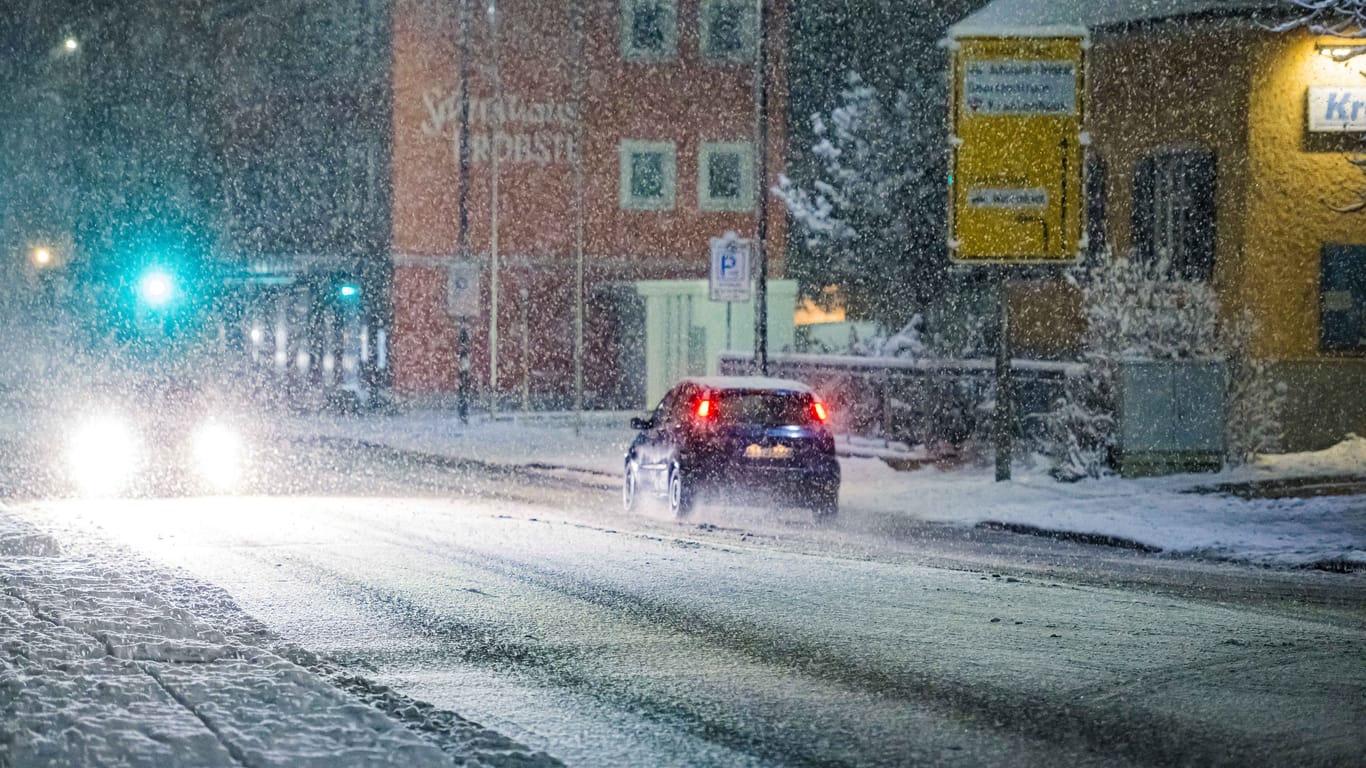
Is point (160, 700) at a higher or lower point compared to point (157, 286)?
lower

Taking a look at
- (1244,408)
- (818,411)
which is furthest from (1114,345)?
(818,411)

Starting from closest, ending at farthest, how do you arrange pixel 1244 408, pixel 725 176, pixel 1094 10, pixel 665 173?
pixel 1244 408, pixel 1094 10, pixel 665 173, pixel 725 176

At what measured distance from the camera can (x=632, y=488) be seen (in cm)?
1905

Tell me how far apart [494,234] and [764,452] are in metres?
20.9

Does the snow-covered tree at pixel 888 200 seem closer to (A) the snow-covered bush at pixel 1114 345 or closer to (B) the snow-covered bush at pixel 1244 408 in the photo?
(B) the snow-covered bush at pixel 1244 408

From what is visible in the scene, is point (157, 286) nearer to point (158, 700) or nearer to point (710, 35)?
point (710, 35)

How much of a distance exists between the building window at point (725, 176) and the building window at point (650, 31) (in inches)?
106

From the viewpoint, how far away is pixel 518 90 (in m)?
44.0

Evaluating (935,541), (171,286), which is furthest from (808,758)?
(171,286)

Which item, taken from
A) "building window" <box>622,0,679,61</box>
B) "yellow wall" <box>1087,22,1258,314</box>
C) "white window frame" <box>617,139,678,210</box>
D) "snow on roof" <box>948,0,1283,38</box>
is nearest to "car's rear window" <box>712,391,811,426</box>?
"snow on roof" <box>948,0,1283,38</box>

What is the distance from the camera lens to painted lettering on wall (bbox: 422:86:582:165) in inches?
1710

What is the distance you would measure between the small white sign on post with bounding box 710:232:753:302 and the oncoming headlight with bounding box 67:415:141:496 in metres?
8.85

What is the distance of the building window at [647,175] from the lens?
45156mm

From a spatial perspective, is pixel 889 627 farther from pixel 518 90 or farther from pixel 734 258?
pixel 518 90
